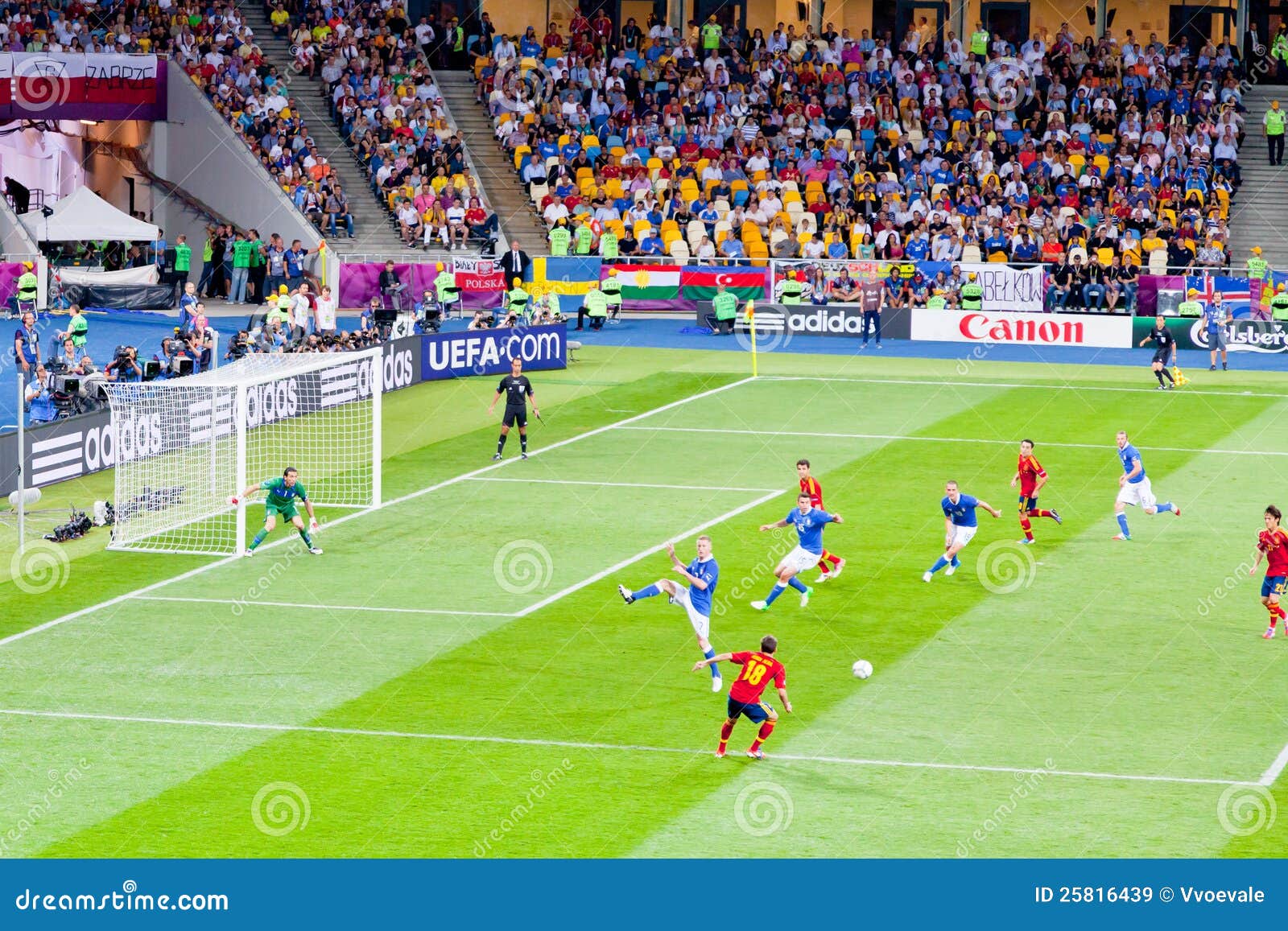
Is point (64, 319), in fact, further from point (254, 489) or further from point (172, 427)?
point (254, 489)

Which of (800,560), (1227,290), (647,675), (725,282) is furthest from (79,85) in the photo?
(647,675)

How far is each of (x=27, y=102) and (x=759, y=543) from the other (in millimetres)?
35397

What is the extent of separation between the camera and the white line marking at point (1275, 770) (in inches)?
709

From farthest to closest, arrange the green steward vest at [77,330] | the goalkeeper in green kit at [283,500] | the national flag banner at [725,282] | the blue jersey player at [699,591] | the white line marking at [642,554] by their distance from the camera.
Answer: the national flag banner at [725,282] → the green steward vest at [77,330] → the goalkeeper in green kit at [283,500] → the white line marking at [642,554] → the blue jersey player at [699,591]

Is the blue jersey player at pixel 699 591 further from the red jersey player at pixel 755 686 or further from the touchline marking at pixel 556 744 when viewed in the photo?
the red jersey player at pixel 755 686

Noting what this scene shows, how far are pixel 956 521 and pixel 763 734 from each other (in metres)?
8.21

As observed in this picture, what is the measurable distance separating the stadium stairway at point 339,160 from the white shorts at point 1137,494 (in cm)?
3266

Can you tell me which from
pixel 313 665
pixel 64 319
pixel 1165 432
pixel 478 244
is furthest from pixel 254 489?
pixel 478 244

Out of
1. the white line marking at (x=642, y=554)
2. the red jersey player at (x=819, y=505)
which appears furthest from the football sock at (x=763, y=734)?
the red jersey player at (x=819, y=505)

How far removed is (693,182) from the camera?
5959 cm

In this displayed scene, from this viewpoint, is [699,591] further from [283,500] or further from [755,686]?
[283,500]

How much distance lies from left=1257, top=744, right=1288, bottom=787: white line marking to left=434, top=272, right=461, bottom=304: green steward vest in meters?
37.8

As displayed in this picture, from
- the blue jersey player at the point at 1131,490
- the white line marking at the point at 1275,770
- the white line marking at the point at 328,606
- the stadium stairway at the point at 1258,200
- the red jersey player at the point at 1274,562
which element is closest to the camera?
the white line marking at the point at 1275,770

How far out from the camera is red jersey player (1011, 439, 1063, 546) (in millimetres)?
28020
